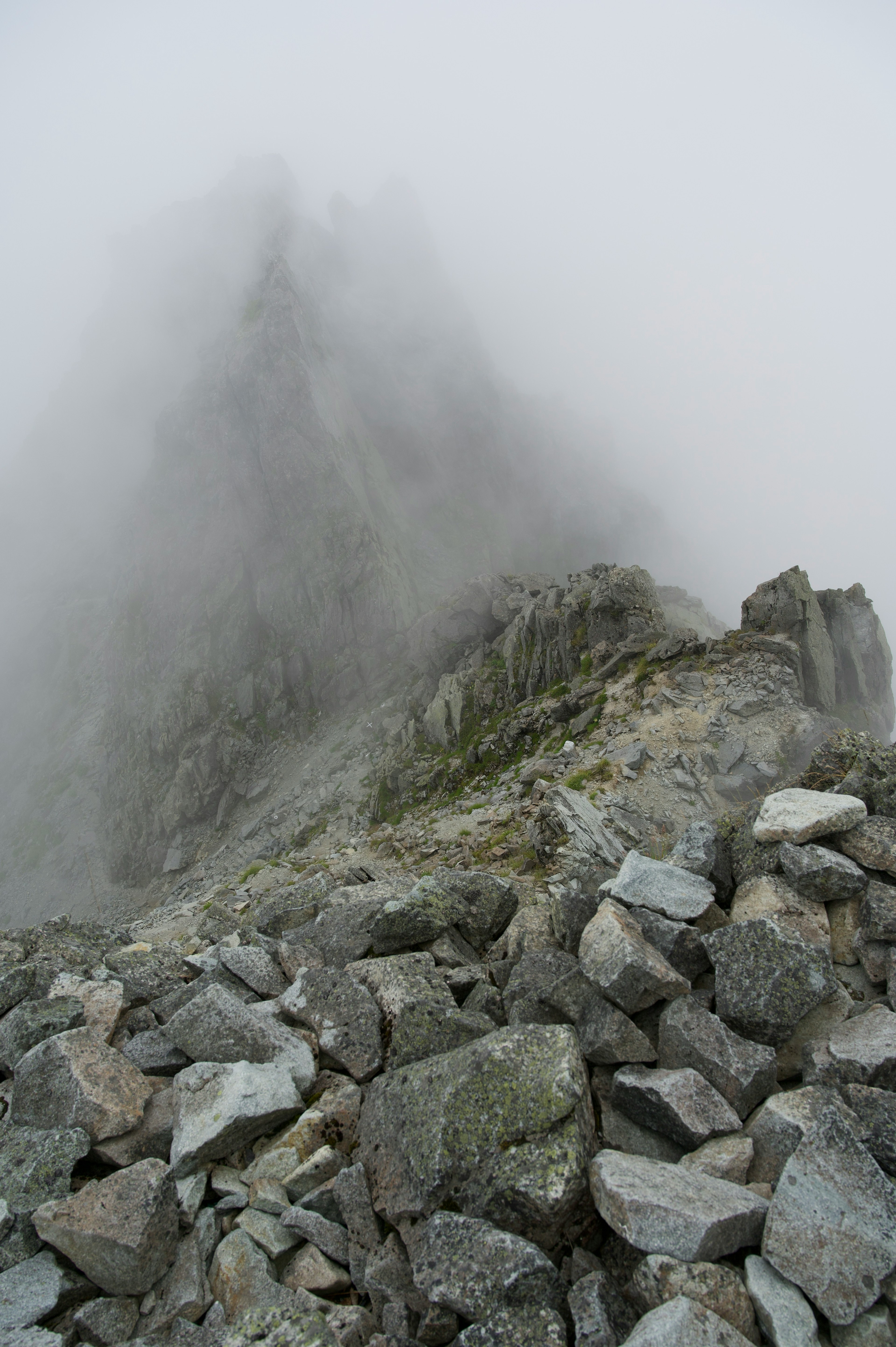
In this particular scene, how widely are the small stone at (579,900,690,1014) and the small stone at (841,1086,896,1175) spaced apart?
4.88 ft

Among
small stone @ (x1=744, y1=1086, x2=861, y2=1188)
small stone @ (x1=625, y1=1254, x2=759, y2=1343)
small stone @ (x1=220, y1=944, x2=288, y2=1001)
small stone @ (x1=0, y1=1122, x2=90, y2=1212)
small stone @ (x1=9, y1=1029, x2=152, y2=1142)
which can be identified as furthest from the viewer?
small stone @ (x1=220, y1=944, x2=288, y2=1001)

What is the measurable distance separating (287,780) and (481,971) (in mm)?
65715

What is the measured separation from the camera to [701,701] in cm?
2828

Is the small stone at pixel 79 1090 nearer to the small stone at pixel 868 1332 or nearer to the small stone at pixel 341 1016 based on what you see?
the small stone at pixel 341 1016

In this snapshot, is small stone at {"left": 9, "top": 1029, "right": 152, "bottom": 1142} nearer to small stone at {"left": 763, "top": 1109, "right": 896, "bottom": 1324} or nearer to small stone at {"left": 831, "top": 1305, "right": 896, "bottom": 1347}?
small stone at {"left": 763, "top": 1109, "right": 896, "bottom": 1324}

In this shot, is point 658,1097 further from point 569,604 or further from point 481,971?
point 569,604

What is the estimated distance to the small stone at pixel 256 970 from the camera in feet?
26.8

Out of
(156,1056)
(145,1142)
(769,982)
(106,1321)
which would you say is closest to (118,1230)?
(106,1321)

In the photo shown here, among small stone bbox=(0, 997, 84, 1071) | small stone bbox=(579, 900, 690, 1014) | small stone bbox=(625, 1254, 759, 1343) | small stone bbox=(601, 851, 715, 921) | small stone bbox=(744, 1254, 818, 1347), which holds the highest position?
small stone bbox=(0, 997, 84, 1071)

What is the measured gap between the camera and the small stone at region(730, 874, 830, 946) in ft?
22.1

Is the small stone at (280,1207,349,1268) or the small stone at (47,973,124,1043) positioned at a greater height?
the small stone at (47,973,124,1043)

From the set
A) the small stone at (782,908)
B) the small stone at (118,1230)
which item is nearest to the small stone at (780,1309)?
the small stone at (782,908)

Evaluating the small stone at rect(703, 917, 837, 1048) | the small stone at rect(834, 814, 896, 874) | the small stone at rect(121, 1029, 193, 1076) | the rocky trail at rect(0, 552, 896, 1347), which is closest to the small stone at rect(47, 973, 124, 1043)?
the rocky trail at rect(0, 552, 896, 1347)

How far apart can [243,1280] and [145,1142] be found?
1701 mm
